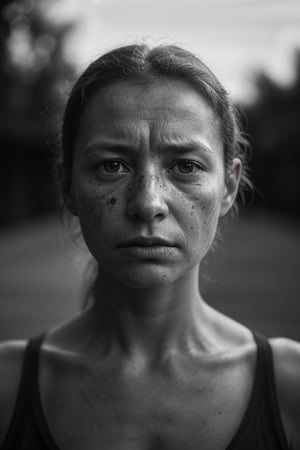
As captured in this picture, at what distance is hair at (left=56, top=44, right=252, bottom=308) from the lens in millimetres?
1782

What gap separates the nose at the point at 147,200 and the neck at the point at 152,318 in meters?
0.32

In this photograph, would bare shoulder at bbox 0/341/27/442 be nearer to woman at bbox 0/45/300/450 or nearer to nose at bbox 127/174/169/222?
woman at bbox 0/45/300/450

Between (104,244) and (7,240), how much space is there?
15198 mm

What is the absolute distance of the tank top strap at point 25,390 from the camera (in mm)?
1748

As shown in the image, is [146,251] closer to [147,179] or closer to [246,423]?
[147,179]

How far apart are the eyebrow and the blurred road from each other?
2.87 feet

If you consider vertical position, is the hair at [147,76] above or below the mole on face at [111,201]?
above

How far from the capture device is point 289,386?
5.91ft

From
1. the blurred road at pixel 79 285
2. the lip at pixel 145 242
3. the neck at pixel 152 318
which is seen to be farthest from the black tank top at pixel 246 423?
the blurred road at pixel 79 285

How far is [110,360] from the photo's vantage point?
191 centimetres

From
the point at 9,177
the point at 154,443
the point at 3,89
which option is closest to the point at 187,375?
the point at 154,443

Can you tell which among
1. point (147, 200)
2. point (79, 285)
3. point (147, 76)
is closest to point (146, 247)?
point (147, 200)

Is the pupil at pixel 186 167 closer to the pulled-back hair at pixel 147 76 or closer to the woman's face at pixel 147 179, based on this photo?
the woman's face at pixel 147 179

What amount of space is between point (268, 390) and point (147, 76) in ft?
3.60
